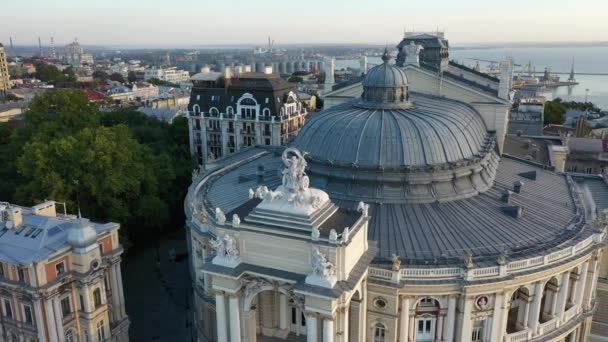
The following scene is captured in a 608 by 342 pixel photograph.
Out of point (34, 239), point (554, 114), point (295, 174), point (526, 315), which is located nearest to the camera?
point (295, 174)

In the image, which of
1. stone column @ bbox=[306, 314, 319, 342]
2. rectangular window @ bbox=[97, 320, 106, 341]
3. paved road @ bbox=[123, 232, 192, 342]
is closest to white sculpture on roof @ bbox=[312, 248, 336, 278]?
stone column @ bbox=[306, 314, 319, 342]

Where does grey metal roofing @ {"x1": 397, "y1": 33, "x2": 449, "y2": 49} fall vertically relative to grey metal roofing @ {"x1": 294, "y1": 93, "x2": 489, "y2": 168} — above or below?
above

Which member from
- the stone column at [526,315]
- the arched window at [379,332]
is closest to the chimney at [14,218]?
the arched window at [379,332]

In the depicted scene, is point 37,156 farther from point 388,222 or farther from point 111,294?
point 388,222

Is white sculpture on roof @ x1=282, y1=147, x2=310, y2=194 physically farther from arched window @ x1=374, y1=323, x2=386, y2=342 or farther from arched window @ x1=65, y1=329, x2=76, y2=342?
arched window @ x1=65, y1=329, x2=76, y2=342

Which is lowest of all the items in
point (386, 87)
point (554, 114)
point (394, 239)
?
point (554, 114)

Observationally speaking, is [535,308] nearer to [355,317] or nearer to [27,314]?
[355,317]

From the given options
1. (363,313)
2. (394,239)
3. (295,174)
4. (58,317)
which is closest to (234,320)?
(363,313)

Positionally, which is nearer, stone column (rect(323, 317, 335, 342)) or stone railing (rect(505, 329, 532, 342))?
stone column (rect(323, 317, 335, 342))
